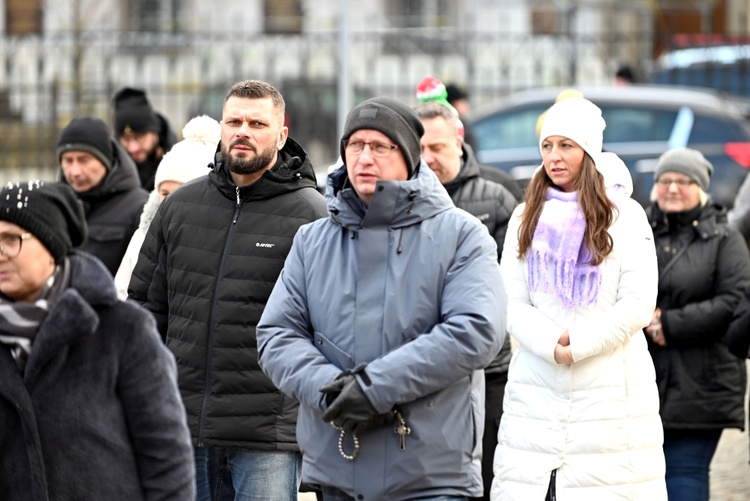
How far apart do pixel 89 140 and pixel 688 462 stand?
3.32 metres

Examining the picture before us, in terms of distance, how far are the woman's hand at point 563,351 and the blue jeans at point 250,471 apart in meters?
1.01

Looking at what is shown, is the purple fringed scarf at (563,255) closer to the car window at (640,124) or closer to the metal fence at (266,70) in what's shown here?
the car window at (640,124)

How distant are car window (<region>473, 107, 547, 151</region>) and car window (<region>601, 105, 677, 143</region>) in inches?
28.9

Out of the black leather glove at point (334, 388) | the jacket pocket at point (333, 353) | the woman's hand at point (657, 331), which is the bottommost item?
the woman's hand at point (657, 331)

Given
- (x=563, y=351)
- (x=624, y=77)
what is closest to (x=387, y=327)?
(x=563, y=351)

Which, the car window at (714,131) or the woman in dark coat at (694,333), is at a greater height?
the car window at (714,131)

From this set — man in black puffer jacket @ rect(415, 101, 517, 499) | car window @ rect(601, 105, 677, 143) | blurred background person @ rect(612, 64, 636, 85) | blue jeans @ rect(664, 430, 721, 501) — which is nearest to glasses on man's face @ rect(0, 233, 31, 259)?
man in black puffer jacket @ rect(415, 101, 517, 499)

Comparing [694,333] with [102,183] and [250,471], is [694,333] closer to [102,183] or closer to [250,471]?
[250,471]

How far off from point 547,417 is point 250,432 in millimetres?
1076

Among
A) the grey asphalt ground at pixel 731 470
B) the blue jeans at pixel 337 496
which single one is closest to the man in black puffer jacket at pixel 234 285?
the blue jeans at pixel 337 496

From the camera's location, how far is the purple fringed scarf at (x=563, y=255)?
→ 17.9 feet

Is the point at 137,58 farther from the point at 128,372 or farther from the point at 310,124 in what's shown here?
the point at 128,372

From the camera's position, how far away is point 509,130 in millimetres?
14867

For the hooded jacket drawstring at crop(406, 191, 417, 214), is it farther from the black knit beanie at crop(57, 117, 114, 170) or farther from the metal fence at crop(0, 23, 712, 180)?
the metal fence at crop(0, 23, 712, 180)
